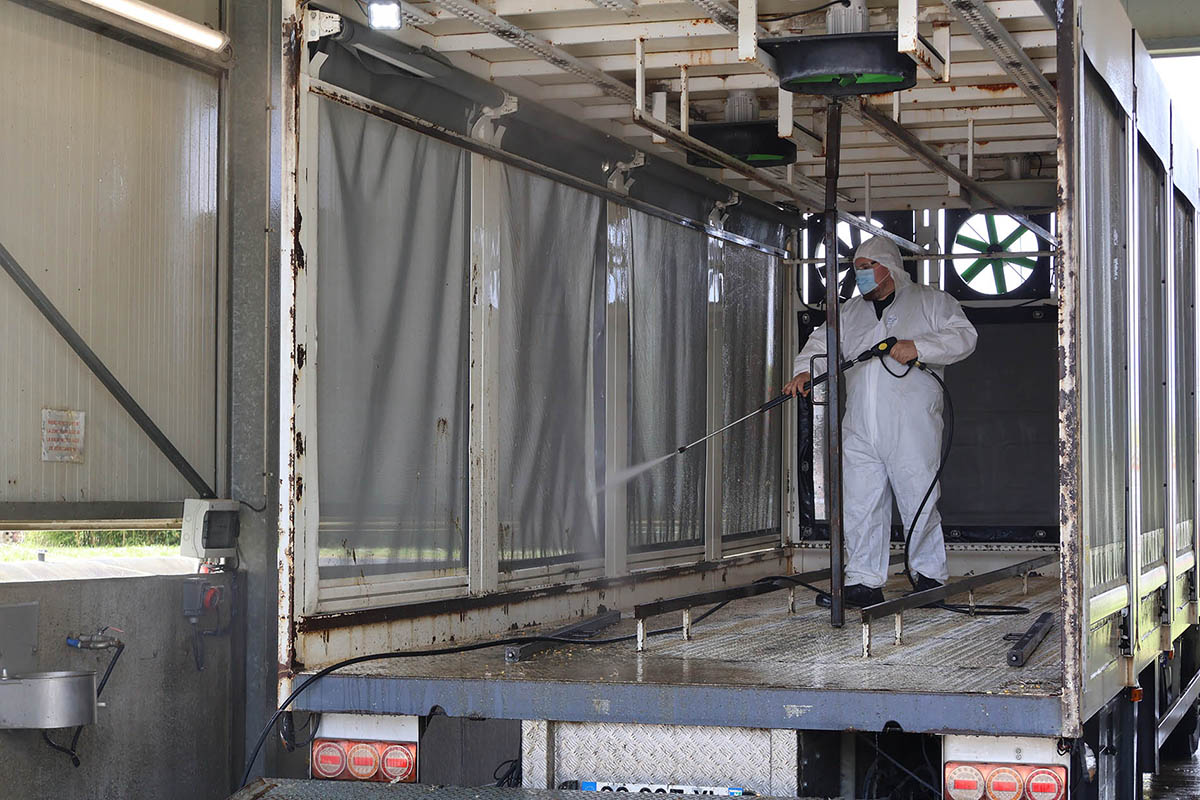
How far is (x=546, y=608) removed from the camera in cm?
589

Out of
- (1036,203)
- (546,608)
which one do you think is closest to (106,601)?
(546,608)

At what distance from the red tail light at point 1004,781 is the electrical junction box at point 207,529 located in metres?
4.46

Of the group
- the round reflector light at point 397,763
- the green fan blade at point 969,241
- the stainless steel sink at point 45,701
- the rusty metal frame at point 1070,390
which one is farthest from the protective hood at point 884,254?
the stainless steel sink at point 45,701

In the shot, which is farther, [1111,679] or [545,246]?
[545,246]

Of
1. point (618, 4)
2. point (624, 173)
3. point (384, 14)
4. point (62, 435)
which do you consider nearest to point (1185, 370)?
point (624, 173)

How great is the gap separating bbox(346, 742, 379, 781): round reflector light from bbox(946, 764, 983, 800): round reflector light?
1.61m

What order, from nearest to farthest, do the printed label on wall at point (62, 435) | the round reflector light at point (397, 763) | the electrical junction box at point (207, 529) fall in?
the round reflector light at point (397, 763)
the printed label on wall at point (62, 435)
the electrical junction box at point (207, 529)

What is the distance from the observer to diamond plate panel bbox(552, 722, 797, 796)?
3.86 m

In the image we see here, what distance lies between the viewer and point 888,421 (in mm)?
6906

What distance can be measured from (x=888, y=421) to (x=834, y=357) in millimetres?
1025

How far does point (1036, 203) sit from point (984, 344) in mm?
1474

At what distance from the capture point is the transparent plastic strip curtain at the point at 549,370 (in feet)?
19.1

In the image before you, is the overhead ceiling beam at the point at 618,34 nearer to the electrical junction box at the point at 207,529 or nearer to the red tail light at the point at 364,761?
the red tail light at the point at 364,761

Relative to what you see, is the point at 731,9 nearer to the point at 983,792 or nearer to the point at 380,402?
the point at 380,402
